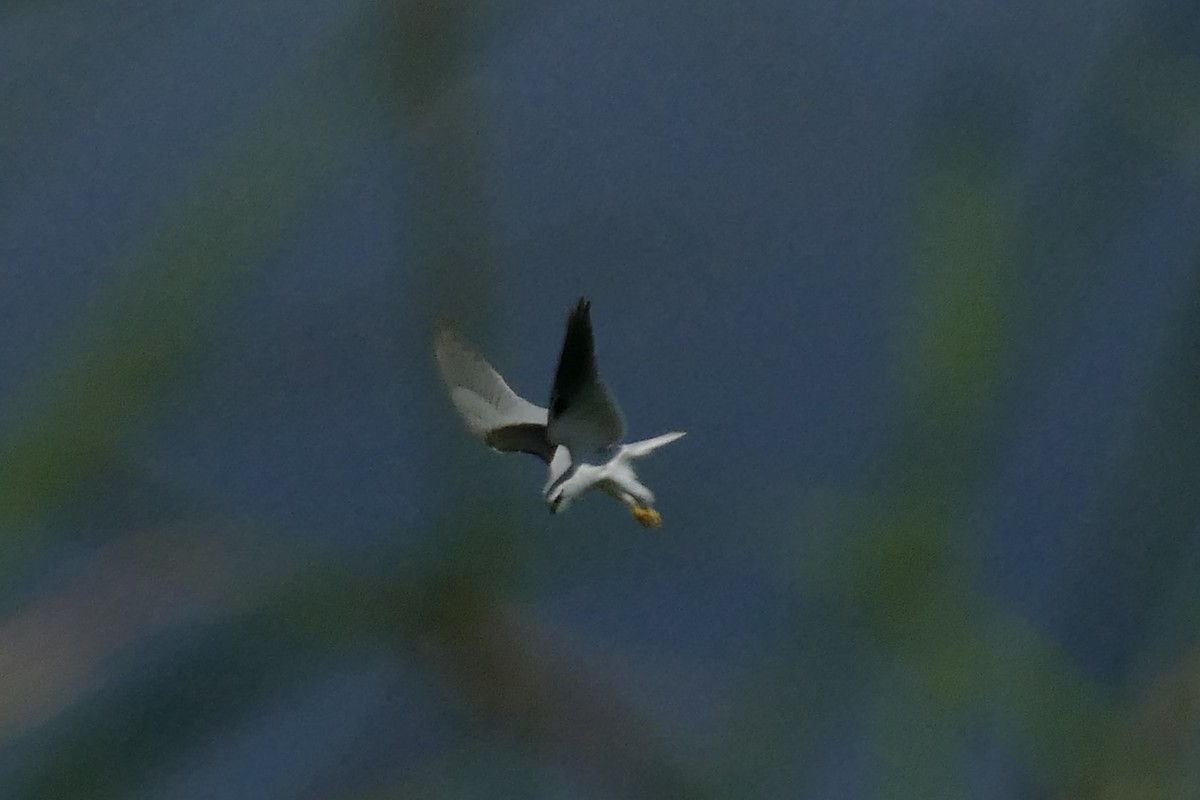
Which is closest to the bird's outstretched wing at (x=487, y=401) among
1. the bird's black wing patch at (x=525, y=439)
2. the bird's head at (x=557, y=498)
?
the bird's black wing patch at (x=525, y=439)

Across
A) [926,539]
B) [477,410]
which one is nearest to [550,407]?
[477,410]

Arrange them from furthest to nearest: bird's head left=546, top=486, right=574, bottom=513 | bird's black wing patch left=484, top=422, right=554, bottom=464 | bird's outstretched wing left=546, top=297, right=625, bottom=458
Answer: bird's black wing patch left=484, top=422, right=554, bottom=464 < bird's outstretched wing left=546, top=297, right=625, bottom=458 < bird's head left=546, top=486, right=574, bottom=513

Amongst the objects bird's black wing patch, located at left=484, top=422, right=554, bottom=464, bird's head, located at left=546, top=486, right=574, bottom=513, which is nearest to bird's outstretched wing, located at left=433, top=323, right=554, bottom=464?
bird's black wing patch, located at left=484, top=422, right=554, bottom=464

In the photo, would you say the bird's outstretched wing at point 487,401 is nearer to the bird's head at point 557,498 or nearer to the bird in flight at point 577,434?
the bird in flight at point 577,434

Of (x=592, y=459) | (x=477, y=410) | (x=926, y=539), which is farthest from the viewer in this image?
(x=477, y=410)

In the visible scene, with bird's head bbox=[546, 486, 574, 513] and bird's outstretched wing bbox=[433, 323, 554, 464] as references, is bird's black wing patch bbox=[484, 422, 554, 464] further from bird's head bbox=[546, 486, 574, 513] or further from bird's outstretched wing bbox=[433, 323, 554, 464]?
bird's head bbox=[546, 486, 574, 513]

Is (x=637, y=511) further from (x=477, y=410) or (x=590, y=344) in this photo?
(x=477, y=410)

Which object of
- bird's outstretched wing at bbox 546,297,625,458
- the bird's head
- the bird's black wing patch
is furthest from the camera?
the bird's black wing patch
